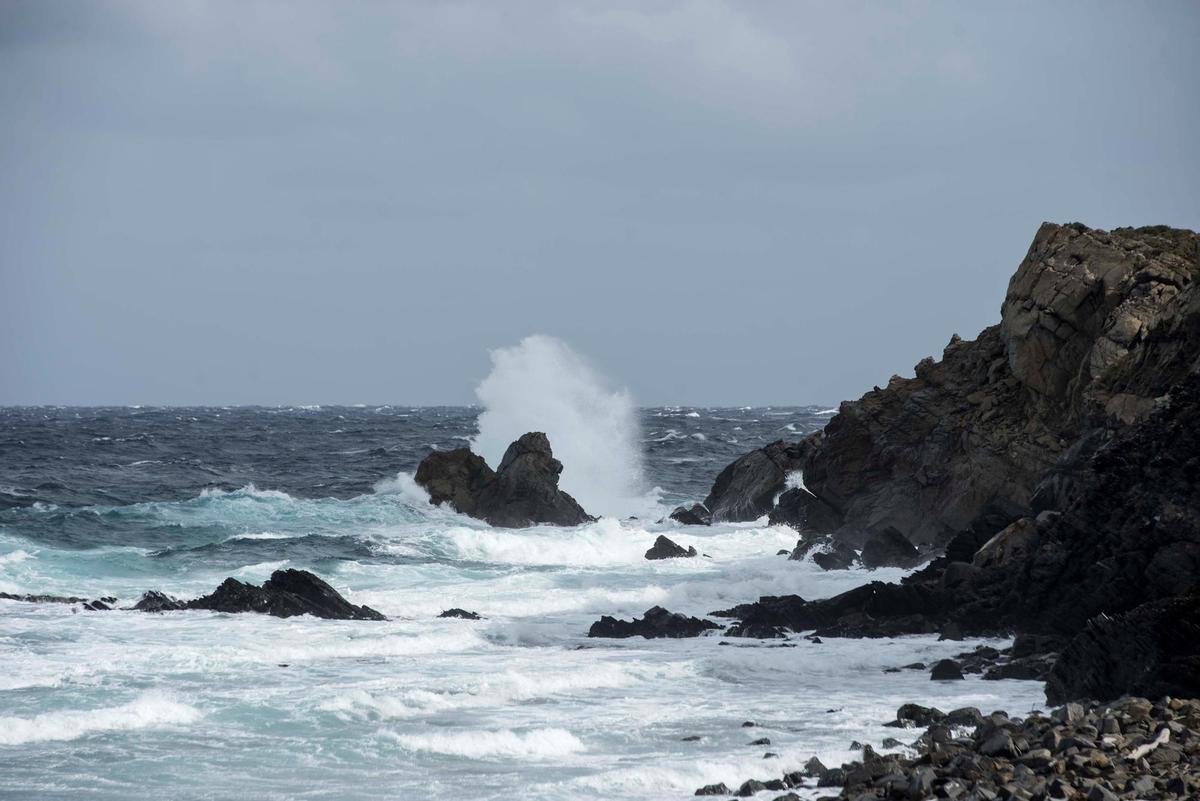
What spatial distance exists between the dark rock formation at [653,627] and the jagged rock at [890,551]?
7430mm

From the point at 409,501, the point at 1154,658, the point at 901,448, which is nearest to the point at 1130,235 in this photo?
the point at 901,448

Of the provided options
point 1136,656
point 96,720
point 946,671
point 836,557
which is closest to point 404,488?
point 836,557

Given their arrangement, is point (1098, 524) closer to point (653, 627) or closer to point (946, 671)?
point (946, 671)

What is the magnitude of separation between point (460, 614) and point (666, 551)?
393 inches

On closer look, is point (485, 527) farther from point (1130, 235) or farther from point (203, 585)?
point (1130, 235)

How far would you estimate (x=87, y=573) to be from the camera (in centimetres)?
2722

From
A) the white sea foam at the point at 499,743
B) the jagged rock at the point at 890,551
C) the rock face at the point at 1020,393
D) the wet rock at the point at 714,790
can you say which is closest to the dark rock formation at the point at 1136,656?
the wet rock at the point at 714,790

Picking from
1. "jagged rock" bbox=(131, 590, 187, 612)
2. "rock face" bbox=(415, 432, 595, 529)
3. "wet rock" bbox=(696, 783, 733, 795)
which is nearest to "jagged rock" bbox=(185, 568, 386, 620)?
"jagged rock" bbox=(131, 590, 187, 612)

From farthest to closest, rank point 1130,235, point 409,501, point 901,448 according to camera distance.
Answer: point 409,501 < point 901,448 < point 1130,235

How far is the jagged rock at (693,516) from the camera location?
39.3m

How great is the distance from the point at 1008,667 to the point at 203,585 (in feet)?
55.1

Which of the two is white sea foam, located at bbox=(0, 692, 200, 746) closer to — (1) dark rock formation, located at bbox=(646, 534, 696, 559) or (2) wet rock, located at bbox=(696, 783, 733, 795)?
(2) wet rock, located at bbox=(696, 783, 733, 795)

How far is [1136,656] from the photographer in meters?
13.5

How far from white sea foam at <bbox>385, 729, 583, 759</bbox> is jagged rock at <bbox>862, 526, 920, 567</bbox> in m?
15.1
